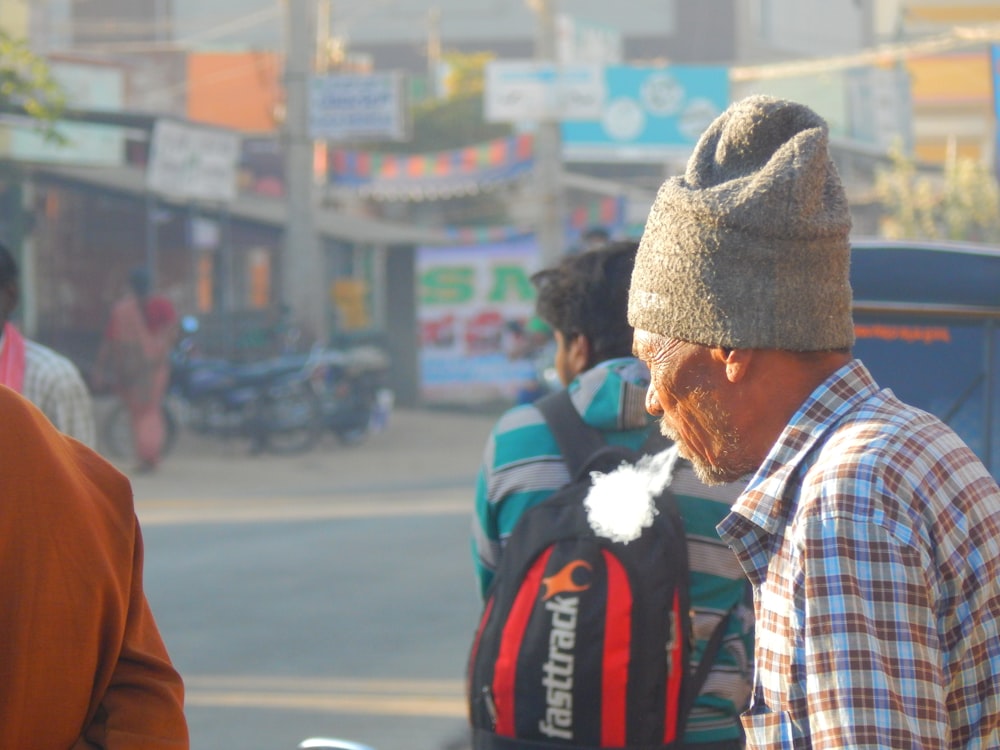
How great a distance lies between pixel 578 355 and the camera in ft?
9.81

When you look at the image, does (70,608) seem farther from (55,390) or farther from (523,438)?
(55,390)

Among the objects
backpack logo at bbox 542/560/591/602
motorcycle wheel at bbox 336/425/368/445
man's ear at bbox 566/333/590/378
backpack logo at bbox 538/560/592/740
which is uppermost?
man's ear at bbox 566/333/590/378

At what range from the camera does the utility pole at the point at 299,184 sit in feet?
56.1

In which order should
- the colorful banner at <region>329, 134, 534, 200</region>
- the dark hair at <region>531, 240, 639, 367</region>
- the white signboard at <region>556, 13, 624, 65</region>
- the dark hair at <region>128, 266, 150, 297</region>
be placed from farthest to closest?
the white signboard at <region>556, 13, 624, 65</region>
the colorful banner at <region>329, 134, 534, 200</region>
the dark hair at <region>128, 266, 150, 297</region>
the dark hair at <region>531, 240, 639, 367</region>

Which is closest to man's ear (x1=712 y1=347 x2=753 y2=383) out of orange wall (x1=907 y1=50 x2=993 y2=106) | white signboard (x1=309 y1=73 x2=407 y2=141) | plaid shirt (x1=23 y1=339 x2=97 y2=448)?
plaid shirt (x1=23 y1=339 x2=97 y2=448)

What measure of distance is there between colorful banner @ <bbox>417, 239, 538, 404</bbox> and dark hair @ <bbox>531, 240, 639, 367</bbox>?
17680 mm

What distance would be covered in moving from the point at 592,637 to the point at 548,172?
17023 mm

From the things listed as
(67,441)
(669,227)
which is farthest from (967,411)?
(67,441)

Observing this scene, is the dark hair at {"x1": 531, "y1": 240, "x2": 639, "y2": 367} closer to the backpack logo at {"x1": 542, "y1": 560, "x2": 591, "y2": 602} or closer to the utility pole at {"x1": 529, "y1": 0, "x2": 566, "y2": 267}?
the backpack logo at {"x1": 542, "y1": 560, "x2": 591, "y2": 602}

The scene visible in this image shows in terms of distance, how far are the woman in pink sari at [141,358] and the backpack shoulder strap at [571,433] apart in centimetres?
1084

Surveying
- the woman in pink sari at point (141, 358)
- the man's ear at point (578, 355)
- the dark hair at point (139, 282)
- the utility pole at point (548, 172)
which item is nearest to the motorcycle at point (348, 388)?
the woman in pink sari at point (141, 358)

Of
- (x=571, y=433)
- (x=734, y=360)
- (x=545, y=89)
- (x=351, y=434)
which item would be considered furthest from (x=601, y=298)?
(x=545, y=89)

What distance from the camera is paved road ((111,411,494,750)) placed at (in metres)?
5.62

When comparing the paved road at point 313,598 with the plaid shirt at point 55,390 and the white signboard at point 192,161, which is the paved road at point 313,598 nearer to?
the plaid shirt at point 55,390
